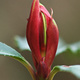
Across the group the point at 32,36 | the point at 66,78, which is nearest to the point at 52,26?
the point at 32,36

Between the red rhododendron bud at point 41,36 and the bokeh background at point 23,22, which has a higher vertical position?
the red rhododendron bud at point 41,36

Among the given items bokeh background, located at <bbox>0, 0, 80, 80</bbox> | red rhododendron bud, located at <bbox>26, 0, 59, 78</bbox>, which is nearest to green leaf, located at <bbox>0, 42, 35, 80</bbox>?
red rhododendron bud, located at <bbox>26, 0, 59, 78</bbox>

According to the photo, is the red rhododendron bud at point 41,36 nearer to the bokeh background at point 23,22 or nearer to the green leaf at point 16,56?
the green leaf at point 16,56

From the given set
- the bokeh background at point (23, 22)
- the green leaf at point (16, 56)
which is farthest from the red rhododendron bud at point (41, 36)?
the bokeh background at point (23, 22)

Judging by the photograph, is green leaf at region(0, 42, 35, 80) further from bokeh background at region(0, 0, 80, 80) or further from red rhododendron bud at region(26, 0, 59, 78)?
bokeh background at region(0, 0, 80, 80)

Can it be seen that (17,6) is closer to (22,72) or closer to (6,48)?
(22,72)

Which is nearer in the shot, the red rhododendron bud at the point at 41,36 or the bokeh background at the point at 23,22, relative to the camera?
the red rhododendron bud at the point at 41,36
